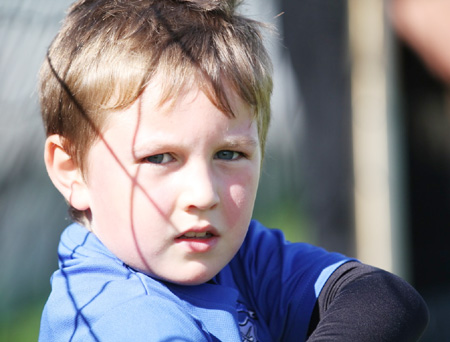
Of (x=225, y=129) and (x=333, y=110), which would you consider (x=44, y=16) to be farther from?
(x=333, y=110)

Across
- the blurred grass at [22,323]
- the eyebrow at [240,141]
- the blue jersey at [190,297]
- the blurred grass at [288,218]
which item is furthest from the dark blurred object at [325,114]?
the eyebrow at [240,141]

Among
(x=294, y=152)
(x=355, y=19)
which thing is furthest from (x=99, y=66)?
(x=355, y=19)

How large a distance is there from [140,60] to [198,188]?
0.23m

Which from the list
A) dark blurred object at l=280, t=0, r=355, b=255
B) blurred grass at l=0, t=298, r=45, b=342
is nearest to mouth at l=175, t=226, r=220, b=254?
blurred grass at l=0, t=298, r=45, b=342

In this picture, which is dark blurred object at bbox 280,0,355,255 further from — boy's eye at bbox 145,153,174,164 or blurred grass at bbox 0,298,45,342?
boy's eye at bbox 145,153,174,164

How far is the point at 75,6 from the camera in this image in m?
1.26

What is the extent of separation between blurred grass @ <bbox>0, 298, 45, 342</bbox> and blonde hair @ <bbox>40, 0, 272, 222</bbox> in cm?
128

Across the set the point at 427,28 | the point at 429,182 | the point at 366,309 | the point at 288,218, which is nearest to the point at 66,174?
the point at 366,309

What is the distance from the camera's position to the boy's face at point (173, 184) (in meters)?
1.01

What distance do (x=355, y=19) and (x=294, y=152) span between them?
722 mm

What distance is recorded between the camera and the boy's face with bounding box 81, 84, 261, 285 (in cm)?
101

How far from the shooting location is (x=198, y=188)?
39.3 inches

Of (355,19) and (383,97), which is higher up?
(355,19)

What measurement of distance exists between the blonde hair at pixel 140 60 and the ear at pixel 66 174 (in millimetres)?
21
